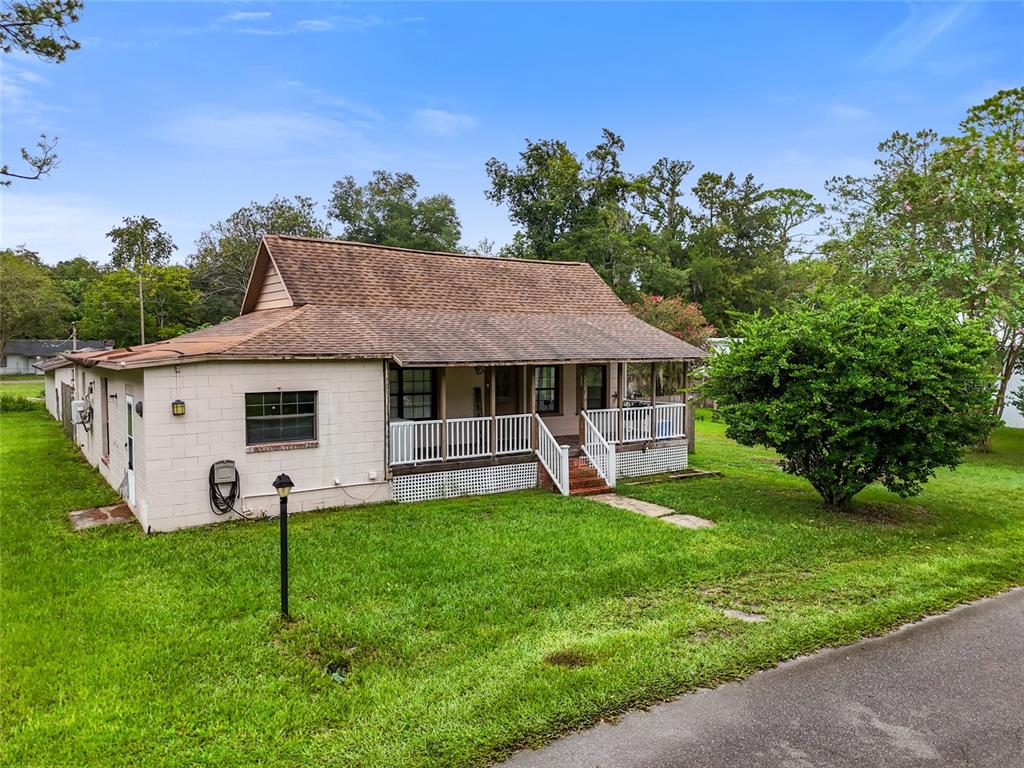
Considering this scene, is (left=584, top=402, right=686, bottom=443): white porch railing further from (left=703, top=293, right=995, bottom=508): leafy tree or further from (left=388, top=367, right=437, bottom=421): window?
(left=703, top=293, right=995, bottom=508): leafy tree

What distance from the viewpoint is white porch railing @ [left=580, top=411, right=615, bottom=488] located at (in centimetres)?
1264

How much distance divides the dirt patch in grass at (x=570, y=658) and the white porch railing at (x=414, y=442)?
22.2ft

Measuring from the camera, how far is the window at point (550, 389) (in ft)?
49.8

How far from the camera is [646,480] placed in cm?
1355

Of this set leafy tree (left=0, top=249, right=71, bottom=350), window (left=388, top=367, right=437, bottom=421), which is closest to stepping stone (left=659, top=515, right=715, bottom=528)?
window (left=388, top=367, right=437, bottom=421)

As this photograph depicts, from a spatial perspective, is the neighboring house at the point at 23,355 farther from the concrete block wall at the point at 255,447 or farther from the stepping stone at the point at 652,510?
the stepping stone at the point at 652,510

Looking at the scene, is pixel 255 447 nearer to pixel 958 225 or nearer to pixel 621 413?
pixel 621 413

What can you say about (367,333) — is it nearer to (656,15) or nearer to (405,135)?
(656,15)

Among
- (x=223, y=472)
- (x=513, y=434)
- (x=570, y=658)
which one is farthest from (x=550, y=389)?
(x=570, y=658)

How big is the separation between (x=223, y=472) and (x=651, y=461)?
9.22m

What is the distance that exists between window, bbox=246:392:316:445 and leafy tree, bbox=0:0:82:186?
5.16 meters

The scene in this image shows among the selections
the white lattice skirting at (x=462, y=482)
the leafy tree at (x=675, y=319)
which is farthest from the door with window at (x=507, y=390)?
the leafy tree at (x=675, y=319)

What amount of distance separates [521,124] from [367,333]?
24.1 metres

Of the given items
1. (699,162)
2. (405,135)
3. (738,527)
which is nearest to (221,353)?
(738,527)
